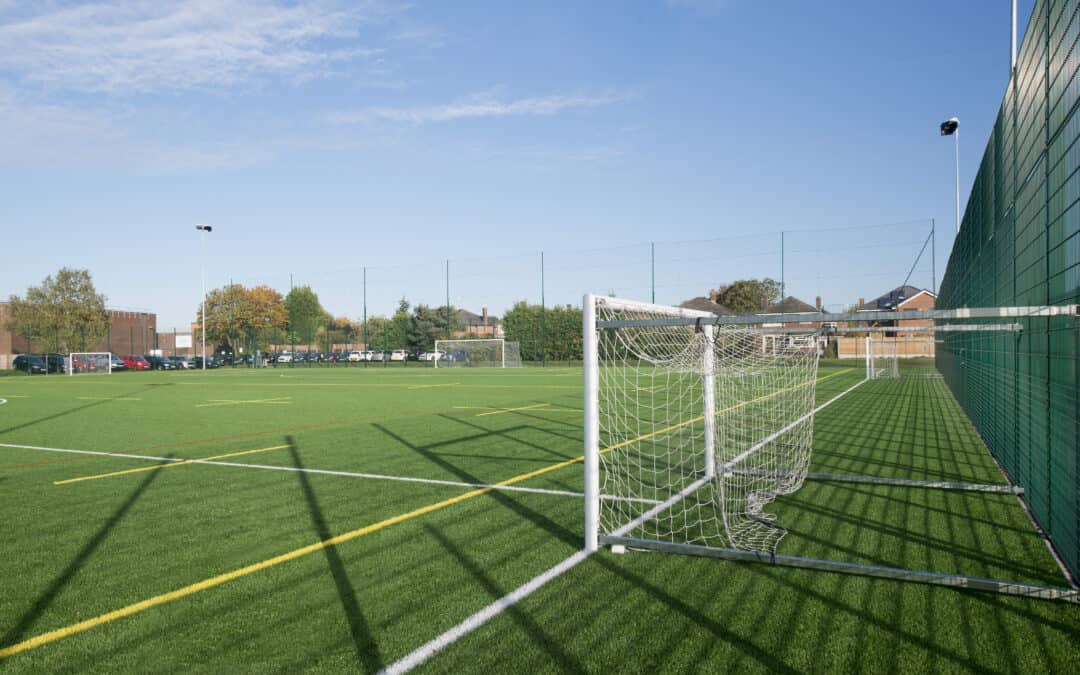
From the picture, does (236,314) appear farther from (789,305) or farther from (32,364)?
(789,305)

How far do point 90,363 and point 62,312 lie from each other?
6195mm

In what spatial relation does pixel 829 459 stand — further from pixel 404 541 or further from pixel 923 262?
pixel 923 262

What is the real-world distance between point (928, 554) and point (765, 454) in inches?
154

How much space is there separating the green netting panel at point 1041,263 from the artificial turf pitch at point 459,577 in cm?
44

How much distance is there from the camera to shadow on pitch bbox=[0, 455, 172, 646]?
132 inches

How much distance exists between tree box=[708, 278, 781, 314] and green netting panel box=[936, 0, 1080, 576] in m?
28.9

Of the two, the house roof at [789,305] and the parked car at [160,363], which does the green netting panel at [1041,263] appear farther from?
the parked car at [160,363]

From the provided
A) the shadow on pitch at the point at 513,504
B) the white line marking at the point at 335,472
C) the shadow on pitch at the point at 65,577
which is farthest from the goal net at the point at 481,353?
the shadow on pitch at the point at 65,577

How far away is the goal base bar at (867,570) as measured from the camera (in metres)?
3.67

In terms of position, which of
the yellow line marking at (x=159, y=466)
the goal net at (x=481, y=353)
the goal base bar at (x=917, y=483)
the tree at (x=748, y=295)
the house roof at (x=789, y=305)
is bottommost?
the yellow line marking at (x=159, y=466)

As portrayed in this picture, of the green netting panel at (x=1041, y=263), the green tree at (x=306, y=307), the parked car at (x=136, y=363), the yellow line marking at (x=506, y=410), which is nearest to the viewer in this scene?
the green netting panel at (x=1041, y=263)

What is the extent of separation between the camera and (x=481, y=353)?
141 feet

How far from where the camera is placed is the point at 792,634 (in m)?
3.21

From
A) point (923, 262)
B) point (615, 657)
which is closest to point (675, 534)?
point (615, 657)
